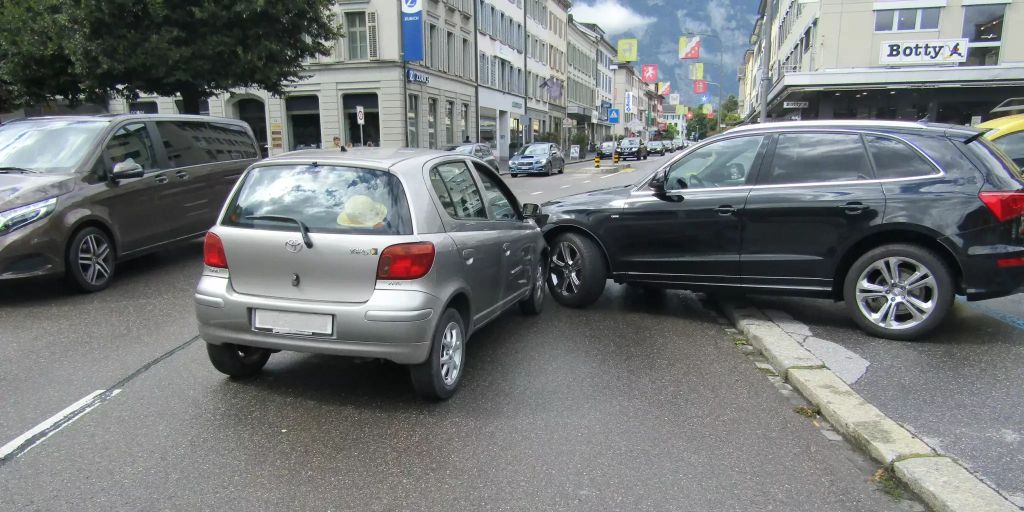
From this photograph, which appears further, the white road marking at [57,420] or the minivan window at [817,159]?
the minivan window at [817,159]

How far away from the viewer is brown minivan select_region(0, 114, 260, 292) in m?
6.62

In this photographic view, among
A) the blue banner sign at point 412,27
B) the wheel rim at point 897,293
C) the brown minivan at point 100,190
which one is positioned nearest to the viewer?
the wheel rim at point 897,293

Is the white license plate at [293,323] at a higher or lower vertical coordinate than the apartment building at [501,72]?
lower

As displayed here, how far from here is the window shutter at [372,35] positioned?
33438 millimetres

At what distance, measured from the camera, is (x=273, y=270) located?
4.13 m

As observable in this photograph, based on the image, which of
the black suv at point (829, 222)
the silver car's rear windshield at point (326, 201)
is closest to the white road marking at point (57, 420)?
the silver car's rear windshield at point (326, 201)

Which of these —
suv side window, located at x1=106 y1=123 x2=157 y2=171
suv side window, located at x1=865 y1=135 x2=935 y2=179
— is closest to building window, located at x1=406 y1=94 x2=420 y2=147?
suv side window, located at x1=106 y1=123 x2=157 y2=171

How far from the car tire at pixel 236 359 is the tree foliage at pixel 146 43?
13617 mm

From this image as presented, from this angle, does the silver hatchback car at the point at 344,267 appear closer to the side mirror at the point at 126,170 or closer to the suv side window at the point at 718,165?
the suv side window at the point at 718,165

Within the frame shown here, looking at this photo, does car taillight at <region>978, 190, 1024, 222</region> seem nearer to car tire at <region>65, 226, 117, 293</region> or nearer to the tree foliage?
car tire at <region>65, 226, 117, 293</region>

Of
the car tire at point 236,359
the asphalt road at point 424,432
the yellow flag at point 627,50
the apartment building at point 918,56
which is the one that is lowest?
the asphalt road at point 424,432

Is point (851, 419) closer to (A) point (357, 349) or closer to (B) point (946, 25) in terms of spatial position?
(A) point (357, 349)

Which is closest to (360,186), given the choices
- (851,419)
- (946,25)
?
(851,419)

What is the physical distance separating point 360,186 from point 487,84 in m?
44.3
